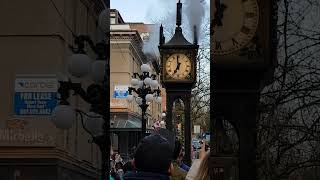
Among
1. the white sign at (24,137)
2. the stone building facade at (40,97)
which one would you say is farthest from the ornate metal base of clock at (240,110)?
the white sign at (24,137)

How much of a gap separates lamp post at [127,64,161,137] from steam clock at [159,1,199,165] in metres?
0.08

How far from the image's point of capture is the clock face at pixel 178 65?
281 cm

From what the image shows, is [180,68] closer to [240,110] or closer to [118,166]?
[240,110]

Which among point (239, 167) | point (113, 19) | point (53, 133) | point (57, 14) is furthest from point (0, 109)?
point (239, 167)

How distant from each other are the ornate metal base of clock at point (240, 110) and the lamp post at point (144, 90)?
297mm

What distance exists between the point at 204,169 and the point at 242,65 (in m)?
0.45

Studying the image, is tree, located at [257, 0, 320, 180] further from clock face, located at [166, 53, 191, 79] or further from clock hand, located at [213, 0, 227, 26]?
clock face, located at [166, 53, 191, 79]

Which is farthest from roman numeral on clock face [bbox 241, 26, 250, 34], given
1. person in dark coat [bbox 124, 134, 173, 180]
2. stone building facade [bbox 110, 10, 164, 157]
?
person in dark coat [bbox 124, 134, 173, 180]

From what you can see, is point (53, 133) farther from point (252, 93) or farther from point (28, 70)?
point (252, 93)

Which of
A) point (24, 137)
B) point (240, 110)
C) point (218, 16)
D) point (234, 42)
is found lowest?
point (24, 137)

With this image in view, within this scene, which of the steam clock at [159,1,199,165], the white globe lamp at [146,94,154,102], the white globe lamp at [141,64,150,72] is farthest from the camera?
the white globe lamp at [146,94,154,102]

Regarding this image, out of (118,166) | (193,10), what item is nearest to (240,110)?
(193,10)

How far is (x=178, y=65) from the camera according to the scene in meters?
2.82

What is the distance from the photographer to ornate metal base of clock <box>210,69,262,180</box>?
2.69 metres
